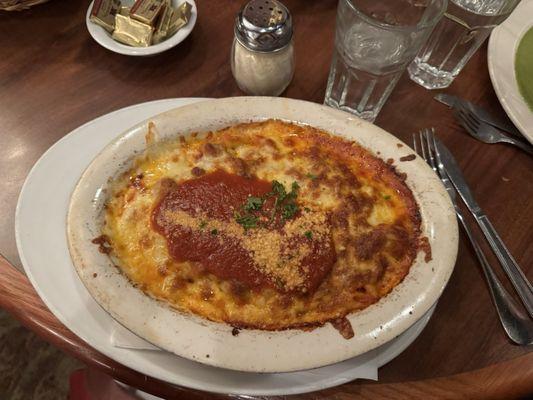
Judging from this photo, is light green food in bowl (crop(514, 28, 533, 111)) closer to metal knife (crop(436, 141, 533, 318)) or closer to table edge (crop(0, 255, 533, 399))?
metal knife (crop(436, 141, 533, 318))

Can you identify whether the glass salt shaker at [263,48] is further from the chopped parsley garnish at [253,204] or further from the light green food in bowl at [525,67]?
the light green food in bowl at [525,67]

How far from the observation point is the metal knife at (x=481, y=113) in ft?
5.16

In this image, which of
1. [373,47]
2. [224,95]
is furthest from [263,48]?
[373,47]

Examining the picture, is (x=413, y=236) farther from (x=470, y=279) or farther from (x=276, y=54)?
(x=276, y=54)

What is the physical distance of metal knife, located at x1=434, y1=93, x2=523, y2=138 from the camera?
1571 mm

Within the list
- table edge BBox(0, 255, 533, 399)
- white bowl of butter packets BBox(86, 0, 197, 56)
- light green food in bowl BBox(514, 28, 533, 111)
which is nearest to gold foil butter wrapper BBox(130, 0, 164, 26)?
white bowl of butter packets BBox(86, 0, 197, 56)

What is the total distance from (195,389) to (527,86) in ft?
5.04

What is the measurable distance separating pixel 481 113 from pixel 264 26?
0.86 m

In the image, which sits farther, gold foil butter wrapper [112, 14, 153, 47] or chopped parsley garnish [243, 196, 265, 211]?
gold foil butter wrapper [112, 14, 153, 47]

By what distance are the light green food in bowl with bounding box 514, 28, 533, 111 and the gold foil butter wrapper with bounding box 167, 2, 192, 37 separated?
1270 mm

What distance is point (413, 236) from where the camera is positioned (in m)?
1.15

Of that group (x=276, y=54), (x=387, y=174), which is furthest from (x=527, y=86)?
(x=276, y=54)

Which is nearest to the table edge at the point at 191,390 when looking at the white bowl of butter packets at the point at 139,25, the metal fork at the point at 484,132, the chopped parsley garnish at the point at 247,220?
the chopped parsley garnish at the point at 247,220

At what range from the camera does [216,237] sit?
1095 mm
